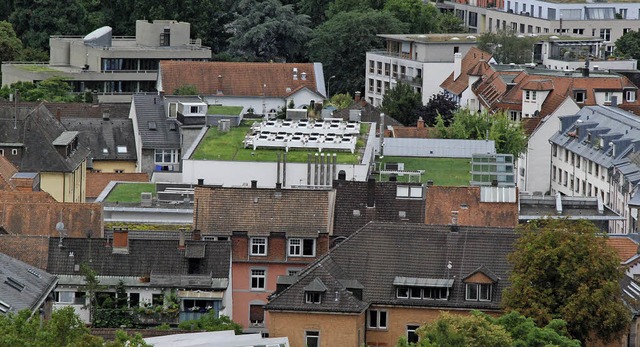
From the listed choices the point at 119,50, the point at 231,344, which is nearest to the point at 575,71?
the point at 119,50

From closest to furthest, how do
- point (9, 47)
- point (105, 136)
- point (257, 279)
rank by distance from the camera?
1. point (257, 279)
2. point (105, 136)
3. point (9, 47)

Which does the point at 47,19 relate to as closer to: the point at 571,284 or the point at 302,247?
the point at 302,247

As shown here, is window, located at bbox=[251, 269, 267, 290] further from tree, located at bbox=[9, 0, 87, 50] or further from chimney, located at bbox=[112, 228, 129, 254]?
tree, located at bbox=[9, 0, 87, 50]

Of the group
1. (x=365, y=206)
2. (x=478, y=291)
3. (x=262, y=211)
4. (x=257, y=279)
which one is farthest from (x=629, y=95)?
(x=478, y=291)

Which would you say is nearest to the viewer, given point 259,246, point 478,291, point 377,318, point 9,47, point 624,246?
point 377,318

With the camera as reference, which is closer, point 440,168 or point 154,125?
point 440,168

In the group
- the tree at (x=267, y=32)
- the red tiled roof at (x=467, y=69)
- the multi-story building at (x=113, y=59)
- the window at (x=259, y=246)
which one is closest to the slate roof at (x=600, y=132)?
the red tiled roof at (x=467, y=69)

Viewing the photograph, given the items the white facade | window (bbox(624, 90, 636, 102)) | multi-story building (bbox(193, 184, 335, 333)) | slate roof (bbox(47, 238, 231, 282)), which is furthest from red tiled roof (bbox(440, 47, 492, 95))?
slate roof (bbox(47, 238, 231, 282))
